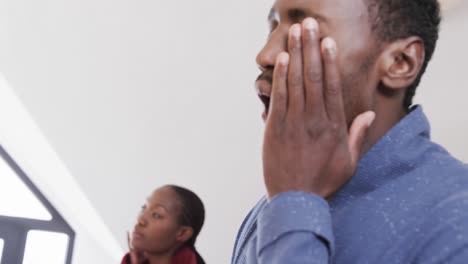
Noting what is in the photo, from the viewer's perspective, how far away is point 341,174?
47 centimetres

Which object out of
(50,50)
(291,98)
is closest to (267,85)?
(291,98)

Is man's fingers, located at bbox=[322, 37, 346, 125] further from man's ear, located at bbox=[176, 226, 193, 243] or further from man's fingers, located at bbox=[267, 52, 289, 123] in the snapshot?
man's ear, located at bbox=[176, 226, 193, 243]

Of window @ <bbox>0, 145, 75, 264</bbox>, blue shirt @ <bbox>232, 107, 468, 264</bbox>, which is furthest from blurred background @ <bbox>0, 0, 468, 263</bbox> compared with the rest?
blue shirt @ <bbox>232, 107, 468, 264</bbox>

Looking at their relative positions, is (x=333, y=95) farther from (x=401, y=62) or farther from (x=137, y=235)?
(x=137, y=235)

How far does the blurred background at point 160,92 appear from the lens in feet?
5.64

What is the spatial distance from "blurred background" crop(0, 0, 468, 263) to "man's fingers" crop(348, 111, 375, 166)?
116 centimetres

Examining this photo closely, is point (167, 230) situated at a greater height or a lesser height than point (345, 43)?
lesser

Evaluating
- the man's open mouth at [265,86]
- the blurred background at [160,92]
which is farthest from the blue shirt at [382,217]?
the blurred background at [160,92]

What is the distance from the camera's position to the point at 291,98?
47cm

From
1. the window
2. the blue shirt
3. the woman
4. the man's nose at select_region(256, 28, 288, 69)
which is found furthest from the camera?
the window

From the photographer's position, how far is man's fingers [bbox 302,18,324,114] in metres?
0.46

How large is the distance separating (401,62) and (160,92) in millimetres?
1434

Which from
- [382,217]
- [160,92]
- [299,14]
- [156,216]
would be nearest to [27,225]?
[160,92]

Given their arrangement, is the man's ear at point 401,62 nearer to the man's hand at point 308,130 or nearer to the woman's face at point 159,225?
the man's hand at point 308,130
